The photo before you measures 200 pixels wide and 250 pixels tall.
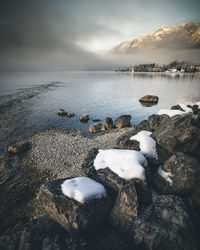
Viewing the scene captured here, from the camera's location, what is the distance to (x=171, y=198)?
5.23 m

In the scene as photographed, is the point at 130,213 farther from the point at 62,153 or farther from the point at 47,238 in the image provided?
the point at 62,153

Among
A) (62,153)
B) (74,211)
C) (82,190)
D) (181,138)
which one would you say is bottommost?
(62,153)

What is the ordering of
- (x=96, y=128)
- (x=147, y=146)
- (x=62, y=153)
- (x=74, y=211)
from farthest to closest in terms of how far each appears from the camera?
(x=96, y=128), (x=62, y=153), (x=147, y=146), (x=74, y=211)

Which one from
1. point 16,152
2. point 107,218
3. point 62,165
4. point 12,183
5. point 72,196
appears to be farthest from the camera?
point 16,152

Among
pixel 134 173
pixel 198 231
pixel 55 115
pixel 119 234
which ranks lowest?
pixel 55 115

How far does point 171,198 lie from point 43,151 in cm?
1315

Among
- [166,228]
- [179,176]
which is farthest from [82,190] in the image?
[179,176]

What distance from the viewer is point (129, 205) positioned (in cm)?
512

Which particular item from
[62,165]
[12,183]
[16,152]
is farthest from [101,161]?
[16,152]

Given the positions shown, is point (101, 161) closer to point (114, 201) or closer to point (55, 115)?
point (114, 201)

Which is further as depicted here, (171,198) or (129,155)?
(129,155)

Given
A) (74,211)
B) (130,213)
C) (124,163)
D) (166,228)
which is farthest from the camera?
(124,163)

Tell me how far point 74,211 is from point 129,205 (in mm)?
2253

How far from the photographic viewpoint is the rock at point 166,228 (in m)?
4.11
